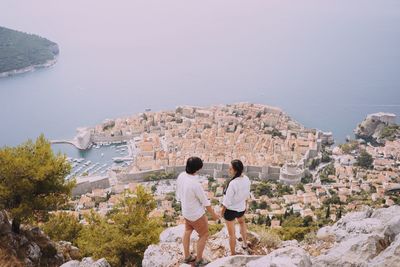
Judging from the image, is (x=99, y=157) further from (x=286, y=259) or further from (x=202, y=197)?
(x=286, y=259)

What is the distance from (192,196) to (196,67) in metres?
59.6

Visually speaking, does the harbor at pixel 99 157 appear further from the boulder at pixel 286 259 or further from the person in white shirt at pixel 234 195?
the boulder at pixel 286 259

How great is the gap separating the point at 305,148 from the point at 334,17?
10646 centimetres

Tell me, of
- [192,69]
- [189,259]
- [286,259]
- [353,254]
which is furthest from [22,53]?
[353,254]

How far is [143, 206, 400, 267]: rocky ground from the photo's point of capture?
8.09 feet

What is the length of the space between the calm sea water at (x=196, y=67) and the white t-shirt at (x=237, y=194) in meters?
28.9

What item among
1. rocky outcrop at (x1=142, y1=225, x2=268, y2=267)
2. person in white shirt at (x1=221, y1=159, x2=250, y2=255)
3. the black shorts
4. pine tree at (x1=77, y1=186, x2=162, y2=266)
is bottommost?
pine tree at (x1=77, y1=186, x2=162, y2=266)

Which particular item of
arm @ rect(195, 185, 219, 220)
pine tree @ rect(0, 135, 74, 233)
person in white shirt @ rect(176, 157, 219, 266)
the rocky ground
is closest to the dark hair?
person in white shirt @ rect(176, 157, 219, 266)

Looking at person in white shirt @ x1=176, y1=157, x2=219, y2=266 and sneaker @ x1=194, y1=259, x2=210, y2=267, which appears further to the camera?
sneaker @ x1=194, y1=259, x2=210, y2=267

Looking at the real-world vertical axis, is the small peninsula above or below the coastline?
above

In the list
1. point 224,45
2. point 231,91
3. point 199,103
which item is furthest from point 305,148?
point 224,45

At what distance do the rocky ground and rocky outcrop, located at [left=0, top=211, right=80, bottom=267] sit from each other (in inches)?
65.6

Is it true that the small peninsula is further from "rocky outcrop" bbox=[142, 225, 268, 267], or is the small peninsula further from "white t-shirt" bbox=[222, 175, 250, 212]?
"white t-shirt" bbox=[222, 175, 250, 212]

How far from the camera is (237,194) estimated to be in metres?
3.11
